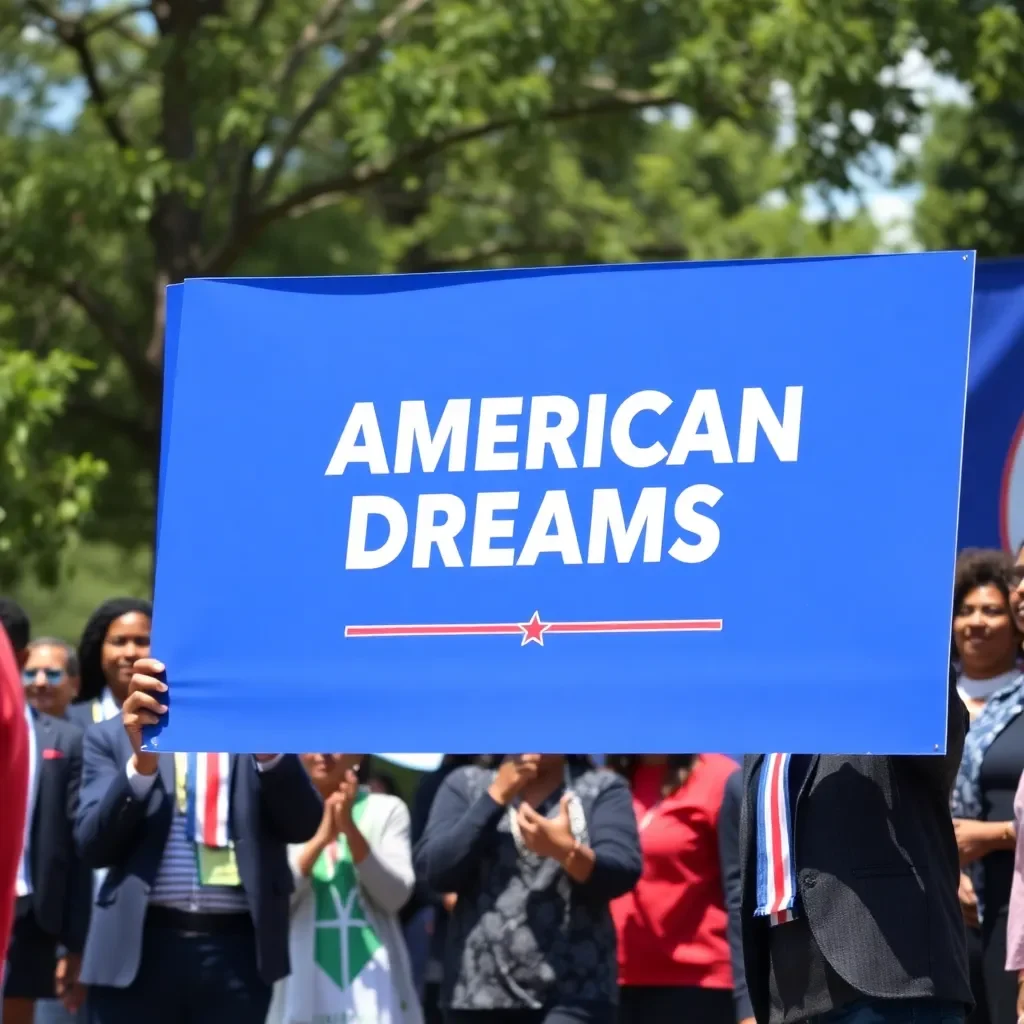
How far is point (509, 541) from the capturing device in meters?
4.57

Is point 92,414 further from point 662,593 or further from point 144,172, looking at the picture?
point 662,593

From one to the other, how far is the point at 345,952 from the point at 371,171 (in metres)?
8.97

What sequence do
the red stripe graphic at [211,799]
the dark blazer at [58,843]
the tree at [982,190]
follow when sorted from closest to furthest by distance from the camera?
1. the red stripe graphic at [211,799]
2. the dark blazer at [58,843]
3. the tree at [982,190]

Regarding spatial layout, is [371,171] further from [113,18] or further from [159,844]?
[159,844]

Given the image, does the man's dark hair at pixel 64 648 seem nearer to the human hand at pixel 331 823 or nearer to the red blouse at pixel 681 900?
the human hand at pixel 331 823

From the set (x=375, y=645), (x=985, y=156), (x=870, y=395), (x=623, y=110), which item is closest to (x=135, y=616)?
(x=375, y=645)

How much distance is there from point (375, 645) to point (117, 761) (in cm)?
198

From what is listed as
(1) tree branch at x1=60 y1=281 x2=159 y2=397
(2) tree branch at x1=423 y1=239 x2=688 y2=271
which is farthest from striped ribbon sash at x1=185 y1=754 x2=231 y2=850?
(2) tree branch at x1=423 y1=239 x2=688 y2=271

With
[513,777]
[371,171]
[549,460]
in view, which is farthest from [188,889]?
[371,171]

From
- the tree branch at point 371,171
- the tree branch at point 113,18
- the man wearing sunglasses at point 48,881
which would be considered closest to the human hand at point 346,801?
the man wearing sunglasses at point 48,881

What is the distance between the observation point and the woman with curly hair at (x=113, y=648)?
7164 mm

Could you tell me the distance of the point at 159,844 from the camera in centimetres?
616

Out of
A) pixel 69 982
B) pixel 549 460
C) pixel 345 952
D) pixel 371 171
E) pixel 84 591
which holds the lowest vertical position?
pixel 69 982

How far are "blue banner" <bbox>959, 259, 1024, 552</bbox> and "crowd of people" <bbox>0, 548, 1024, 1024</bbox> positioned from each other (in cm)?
59
